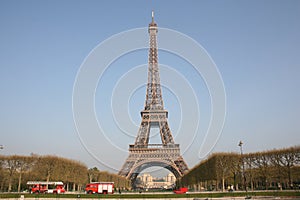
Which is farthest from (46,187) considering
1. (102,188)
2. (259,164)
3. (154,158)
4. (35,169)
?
(259,164)

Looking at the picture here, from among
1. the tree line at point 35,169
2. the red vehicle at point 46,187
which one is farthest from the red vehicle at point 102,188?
the tree line at point 35,169

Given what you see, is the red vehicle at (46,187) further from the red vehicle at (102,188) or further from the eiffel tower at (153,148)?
the eiffel tower at (153,148)

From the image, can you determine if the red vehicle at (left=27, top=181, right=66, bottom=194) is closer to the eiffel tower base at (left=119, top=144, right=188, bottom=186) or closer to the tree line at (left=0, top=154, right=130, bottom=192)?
the tree line at (left=0, top=154, right=130, bottom=192)

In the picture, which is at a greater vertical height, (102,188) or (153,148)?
(153,148)

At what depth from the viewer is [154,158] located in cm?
6819

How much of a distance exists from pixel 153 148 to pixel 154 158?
269cm

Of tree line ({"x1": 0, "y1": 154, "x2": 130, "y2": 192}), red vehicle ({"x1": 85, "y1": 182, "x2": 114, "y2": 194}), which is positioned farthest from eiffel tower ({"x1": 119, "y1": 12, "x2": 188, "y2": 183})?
red vehicle ({"x1": 85, "y1": 182, "x2": 114, "y2": 194})

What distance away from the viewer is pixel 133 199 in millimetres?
31344

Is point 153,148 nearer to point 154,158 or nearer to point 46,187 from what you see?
point 154,158

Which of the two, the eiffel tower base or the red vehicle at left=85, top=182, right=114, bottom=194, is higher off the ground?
the eiffel tower base

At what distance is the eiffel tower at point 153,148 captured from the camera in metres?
66.9

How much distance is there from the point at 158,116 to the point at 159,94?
6.90 meters

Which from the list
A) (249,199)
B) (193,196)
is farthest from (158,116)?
(249,199)

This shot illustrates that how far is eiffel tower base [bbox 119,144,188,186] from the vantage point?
66.5 m
